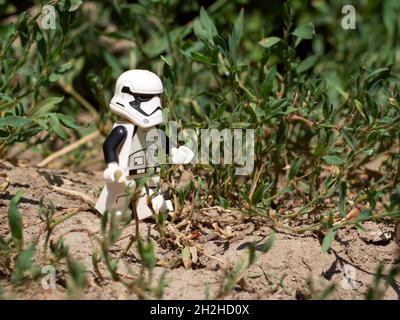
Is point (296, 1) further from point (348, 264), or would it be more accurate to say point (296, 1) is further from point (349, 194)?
point (348, 264)

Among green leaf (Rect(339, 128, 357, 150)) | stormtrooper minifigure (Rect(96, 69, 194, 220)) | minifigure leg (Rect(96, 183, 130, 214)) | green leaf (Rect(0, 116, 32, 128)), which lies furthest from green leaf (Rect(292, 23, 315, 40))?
green leaf (Rect(0, 116, 32, 128))

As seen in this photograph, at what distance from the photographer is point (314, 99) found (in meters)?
2.58

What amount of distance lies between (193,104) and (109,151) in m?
0.88

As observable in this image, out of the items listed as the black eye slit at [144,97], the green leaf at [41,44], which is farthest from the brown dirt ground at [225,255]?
the green leaf at [41,44]

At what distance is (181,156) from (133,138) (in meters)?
0.18

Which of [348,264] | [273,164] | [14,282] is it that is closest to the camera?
[14,282]

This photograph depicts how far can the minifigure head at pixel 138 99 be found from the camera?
226cm

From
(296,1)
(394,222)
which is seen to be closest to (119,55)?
(296,1)

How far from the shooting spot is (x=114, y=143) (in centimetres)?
225

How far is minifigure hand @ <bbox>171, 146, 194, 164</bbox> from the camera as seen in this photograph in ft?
7.66

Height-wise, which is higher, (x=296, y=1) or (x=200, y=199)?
(x=296, y=1)

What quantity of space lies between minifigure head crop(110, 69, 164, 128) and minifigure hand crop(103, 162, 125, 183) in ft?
0.55

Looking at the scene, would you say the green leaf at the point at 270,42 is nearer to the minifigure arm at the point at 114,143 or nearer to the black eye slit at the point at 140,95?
the black eye slit at the point at 140,95

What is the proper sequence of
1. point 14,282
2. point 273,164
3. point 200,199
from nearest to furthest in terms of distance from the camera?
point 14,282
point 200,199
point 273,164
